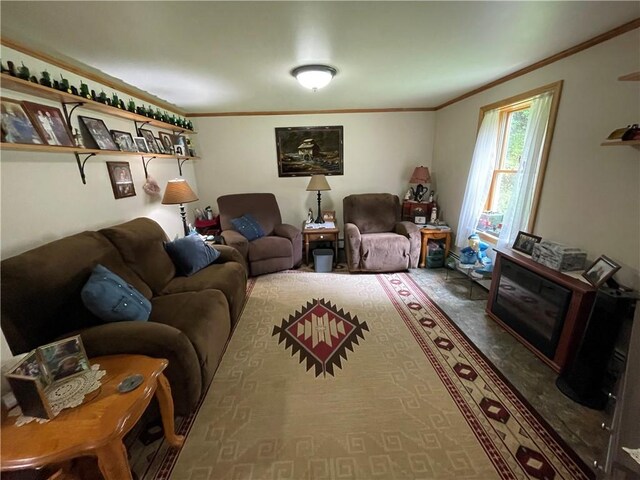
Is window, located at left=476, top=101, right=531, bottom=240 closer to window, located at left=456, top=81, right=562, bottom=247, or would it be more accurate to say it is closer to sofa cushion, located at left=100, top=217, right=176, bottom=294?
window, located at left=456, top=81, right=562, bottom=247

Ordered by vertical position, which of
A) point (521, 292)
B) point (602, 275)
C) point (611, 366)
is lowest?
point (611, 366)

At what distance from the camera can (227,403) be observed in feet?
5.43

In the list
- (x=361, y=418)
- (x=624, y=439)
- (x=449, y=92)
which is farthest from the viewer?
(x=449, y=92)

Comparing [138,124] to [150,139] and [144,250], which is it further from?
[144,250]

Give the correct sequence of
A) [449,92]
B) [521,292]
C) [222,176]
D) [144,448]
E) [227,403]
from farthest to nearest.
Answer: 1. [222,176]
2. [449,92]
3. [521,292]
4. [227,403]
5. [144,448]

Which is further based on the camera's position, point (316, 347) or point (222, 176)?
point (222, 176)

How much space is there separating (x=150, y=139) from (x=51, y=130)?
1.23 metres

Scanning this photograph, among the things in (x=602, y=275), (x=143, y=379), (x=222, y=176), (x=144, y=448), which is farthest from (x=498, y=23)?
(x=222, y=176)

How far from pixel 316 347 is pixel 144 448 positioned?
120 cm

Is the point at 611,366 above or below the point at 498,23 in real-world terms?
below

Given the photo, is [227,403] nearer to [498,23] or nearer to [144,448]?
[144,448]

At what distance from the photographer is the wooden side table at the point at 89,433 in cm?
85

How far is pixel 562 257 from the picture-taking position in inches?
74.1

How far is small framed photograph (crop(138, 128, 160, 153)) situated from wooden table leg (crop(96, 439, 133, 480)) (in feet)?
8.87
